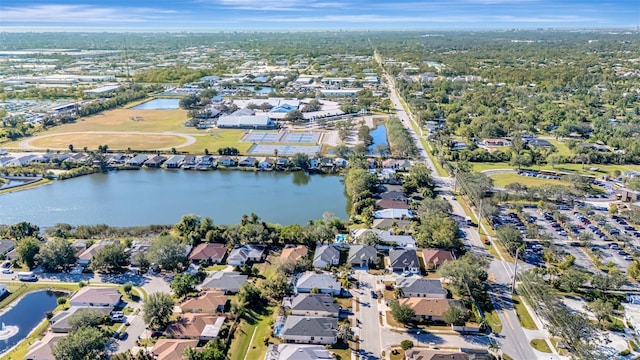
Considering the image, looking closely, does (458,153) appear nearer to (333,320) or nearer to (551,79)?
(333,320)

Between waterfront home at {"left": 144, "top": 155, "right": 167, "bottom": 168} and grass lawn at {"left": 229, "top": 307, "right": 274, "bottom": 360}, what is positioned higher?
waterfront home at {"left": 144, "top": 155, "right": 167, "bottom": 168}

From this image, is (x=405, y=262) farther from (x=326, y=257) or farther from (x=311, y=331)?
(x=311, y=331)

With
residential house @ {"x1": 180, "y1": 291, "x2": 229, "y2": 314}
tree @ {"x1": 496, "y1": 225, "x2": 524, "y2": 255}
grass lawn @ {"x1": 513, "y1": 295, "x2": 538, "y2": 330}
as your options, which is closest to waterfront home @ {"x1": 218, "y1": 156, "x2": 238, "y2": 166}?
residential house @ {"x1": 180, "y1": 291, "x2": 229, "y2": 314}

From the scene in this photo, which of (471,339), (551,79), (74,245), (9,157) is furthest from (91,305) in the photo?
(551,79)

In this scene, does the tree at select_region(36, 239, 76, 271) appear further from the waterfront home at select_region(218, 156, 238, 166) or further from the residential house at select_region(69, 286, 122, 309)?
the waterfront home at select_region(218, 156, 238, 166)

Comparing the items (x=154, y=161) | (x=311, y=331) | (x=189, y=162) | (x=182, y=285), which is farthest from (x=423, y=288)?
(x=154, y=161)

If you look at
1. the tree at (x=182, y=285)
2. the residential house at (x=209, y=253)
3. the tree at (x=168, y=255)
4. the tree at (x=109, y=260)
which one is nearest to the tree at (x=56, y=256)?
the tree at (x=109, y=260)
